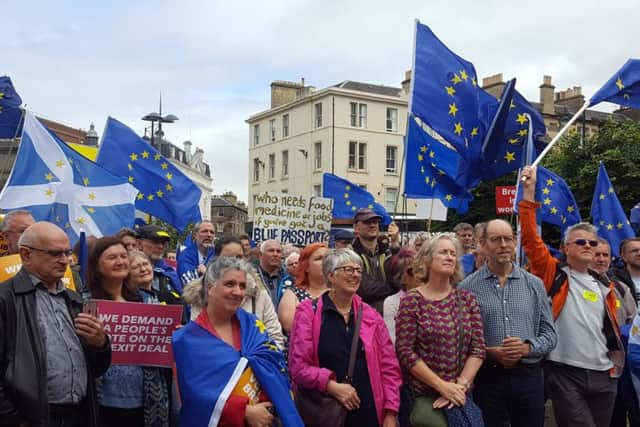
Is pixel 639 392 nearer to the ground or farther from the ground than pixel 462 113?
nearer to the ground

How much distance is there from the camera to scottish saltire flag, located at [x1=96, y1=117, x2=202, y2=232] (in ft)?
29.6

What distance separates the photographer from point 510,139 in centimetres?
792

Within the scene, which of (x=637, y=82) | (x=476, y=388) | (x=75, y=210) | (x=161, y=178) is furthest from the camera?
(x=161, y=178)

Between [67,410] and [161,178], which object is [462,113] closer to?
[161,178]

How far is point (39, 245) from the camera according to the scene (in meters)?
3.75

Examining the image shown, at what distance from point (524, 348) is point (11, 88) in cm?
692

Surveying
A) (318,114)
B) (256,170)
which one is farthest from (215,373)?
(256,170)

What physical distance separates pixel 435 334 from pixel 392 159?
4851 cm

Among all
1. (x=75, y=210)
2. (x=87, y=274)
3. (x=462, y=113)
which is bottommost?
(x=87, y=274)

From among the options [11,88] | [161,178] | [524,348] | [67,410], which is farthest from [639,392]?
[11,88]

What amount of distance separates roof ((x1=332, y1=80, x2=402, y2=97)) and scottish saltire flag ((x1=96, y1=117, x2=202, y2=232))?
4526cm

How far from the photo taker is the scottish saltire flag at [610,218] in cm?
898

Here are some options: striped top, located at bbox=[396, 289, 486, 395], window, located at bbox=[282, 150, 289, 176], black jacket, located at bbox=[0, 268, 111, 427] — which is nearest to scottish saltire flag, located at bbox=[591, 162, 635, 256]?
striped top, located at bbox=[396, 289, 486, 395]

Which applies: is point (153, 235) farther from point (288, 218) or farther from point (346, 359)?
point (346, 359)
